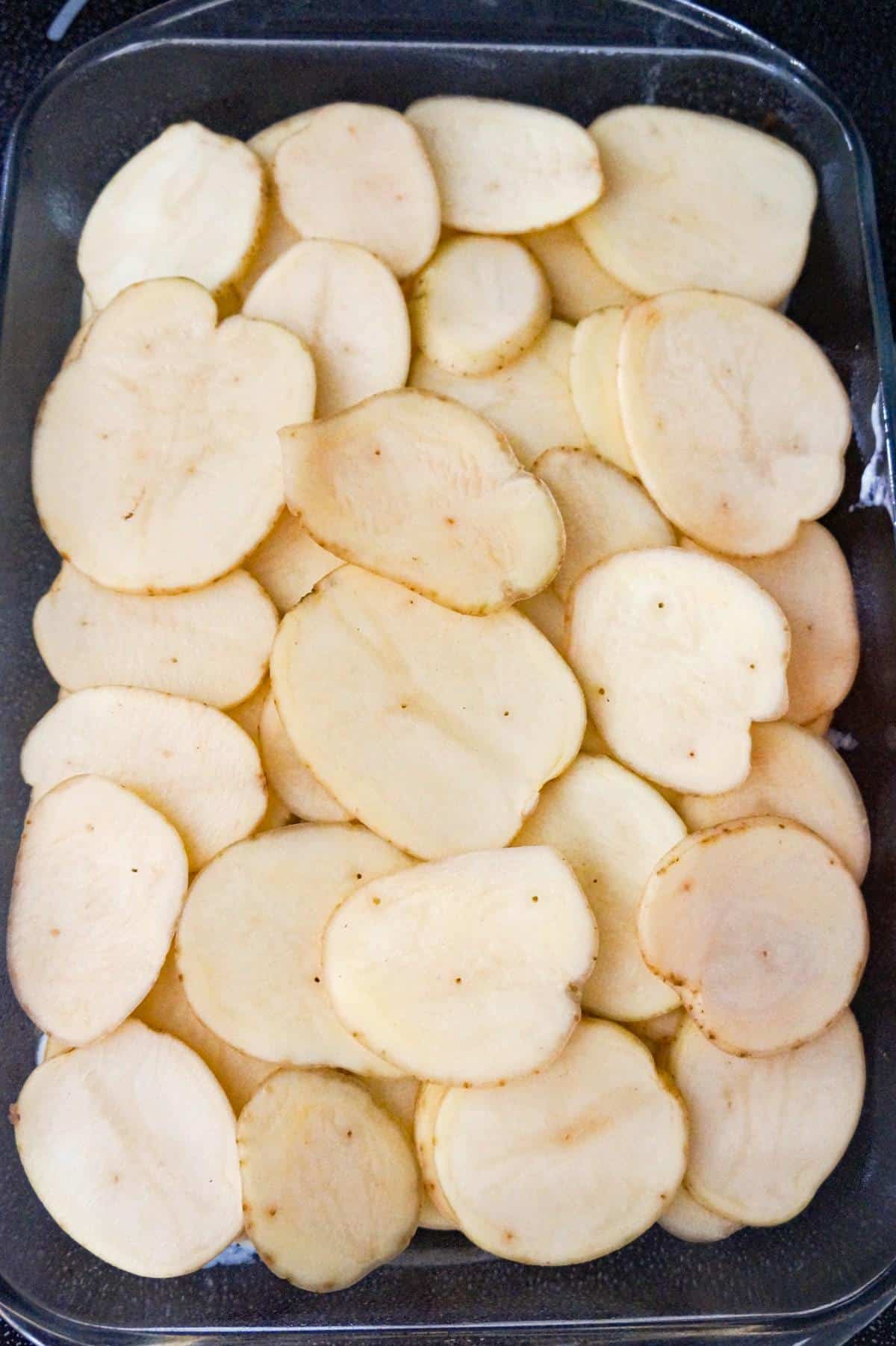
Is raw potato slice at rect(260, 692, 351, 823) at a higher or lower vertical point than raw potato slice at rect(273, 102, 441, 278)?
lower

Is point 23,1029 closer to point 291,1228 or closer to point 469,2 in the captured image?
point 291,1228

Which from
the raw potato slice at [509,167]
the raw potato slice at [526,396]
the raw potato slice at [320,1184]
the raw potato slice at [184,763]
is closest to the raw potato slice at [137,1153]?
the raw potato slice at [320,1184]

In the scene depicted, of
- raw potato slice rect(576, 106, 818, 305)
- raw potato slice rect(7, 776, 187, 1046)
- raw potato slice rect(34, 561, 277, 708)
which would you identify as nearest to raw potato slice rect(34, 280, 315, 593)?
raw potato slice rect(34, 561, 277, 708)

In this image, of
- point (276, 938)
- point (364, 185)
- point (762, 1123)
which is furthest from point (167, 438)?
point (762, 1123)

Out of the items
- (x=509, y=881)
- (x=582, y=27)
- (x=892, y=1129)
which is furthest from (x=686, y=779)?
(x=582, y=27)

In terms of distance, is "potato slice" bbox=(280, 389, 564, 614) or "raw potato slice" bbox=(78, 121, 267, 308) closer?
"potato slice" bbox=(280, 389, 564, 614)

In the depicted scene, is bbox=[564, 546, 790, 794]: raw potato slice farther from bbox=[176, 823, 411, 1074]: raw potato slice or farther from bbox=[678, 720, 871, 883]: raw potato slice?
bbox=[176, 823, 411, 1074]: raw potato slice
